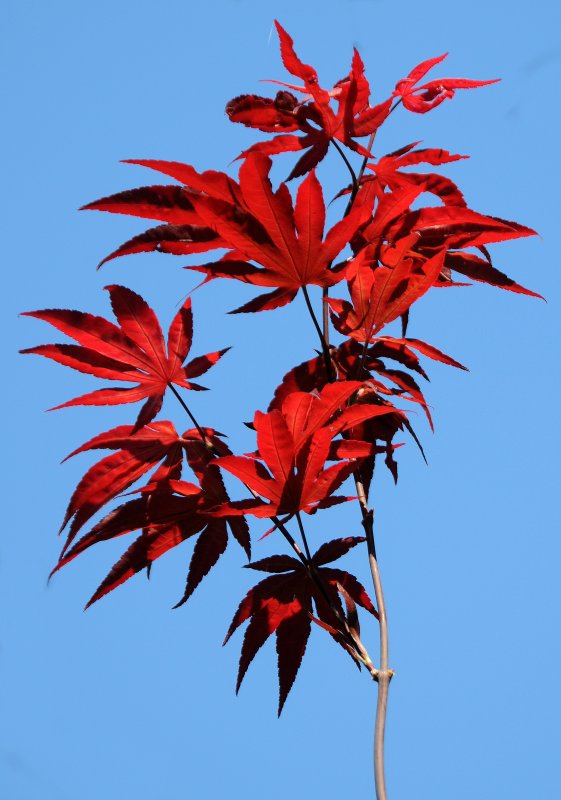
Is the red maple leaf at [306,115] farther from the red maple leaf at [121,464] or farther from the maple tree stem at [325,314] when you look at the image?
the red maple leaf at [121,464]

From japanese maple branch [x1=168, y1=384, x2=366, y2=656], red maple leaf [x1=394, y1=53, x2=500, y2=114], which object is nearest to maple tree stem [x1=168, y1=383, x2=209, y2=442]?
japanese maple branch [x1=168, y1=384, x2=366, y2=656]

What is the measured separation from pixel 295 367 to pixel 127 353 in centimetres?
25

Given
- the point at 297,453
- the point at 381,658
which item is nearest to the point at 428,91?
the point at 297,453

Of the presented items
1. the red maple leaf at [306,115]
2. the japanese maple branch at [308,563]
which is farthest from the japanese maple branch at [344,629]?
the red maple leaf at [306,115]

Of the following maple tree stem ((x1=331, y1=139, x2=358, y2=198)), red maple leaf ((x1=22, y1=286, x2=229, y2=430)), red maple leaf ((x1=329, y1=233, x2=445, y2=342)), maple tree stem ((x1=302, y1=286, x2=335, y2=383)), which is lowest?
red maple leaf ((x1=22, y1=286, x2=229, y2=430))

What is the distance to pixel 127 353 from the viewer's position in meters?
1.32

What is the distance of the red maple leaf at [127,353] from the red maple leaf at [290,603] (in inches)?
11.6

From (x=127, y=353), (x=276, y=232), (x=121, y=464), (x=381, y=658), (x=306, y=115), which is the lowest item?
(x=381, y=658)

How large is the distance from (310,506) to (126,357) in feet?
1.15

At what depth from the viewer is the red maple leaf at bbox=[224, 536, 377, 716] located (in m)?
1.27

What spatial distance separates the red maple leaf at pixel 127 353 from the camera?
1273mm

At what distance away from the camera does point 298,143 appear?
1.38 meters

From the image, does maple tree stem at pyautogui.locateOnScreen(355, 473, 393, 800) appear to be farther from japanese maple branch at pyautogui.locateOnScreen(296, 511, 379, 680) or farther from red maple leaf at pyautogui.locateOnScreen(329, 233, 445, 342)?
red maple leaf at pyautogui.locateOnScreen(329, 233, 445, 342)

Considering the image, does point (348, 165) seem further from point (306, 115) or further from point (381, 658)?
point (381, 658)
